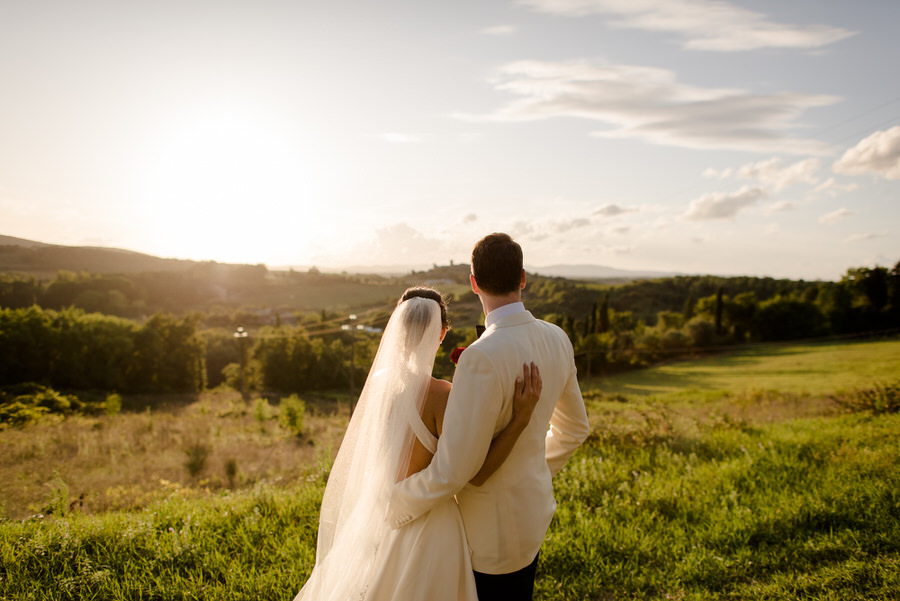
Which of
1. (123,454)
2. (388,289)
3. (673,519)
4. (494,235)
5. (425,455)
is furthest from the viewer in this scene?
(388,289)

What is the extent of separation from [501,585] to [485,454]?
68cm

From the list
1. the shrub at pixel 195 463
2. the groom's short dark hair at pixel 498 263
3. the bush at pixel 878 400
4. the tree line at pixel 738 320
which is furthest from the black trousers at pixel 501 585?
the tree line at pixel 738 320

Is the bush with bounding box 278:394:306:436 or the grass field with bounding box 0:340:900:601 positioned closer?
the grass field with bounding box 0:340:900:601

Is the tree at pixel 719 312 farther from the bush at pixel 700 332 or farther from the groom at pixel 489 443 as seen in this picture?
the groom at pixel 489 443

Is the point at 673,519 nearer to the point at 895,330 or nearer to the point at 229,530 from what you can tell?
the point at 229,530

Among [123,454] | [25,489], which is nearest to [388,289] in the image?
[123,454]

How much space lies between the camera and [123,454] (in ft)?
53.9

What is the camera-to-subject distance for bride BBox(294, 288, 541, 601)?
2.07m

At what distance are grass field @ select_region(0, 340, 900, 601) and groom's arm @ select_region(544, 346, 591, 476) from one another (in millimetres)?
1722

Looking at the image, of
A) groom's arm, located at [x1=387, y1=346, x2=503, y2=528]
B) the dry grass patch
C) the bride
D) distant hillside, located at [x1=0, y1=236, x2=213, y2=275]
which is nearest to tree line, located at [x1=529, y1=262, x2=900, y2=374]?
the dry grass patch

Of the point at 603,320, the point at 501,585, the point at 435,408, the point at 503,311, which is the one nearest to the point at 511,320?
the point at 503,311

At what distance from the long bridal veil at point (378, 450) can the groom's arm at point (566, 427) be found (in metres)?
0.72

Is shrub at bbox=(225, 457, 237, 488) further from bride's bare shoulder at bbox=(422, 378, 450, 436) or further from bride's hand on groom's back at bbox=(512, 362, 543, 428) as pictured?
bride's hand on groom's back at bbox=(512, 362, 543, 428)

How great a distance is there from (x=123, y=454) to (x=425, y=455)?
1822 cm
